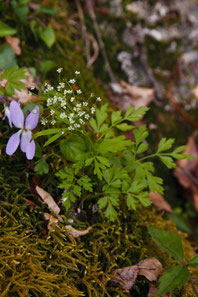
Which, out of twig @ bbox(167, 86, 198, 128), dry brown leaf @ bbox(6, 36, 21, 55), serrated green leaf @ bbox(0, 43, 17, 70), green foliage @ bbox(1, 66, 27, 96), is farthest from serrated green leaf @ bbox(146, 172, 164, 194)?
twig @ bbox(167, 86, 198, 128)

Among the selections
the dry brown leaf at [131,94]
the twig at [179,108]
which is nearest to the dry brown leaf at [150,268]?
the dry brown leaf at [131,94]

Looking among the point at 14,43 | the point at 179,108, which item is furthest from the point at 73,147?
the point at 179,108

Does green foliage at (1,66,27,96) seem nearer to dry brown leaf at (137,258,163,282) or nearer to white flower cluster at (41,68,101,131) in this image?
white flower cluster at (41,68,101,131)

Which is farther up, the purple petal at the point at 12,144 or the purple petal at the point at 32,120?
the purple petal at the point at 32,120

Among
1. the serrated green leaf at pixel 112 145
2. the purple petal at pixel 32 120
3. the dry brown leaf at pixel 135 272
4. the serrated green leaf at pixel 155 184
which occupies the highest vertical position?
the purple petal at pixel 32 120

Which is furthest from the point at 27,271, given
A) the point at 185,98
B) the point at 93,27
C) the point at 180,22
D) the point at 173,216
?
the point at 180,22

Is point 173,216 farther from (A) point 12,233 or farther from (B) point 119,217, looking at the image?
(A) point 12,233

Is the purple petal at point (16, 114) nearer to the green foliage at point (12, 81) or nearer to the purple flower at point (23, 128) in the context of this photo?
the purple flower at point (23, 128)
